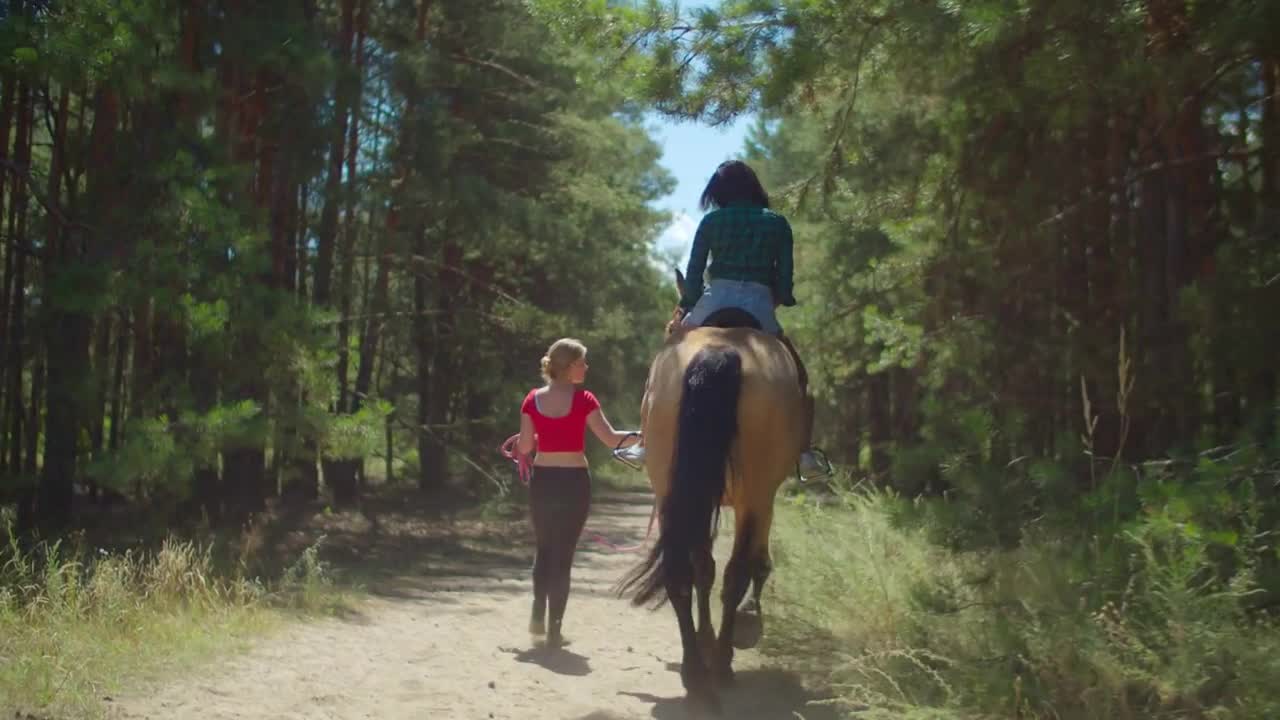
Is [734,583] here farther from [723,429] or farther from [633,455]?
[633,455]

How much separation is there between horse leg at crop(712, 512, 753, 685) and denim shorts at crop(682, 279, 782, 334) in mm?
1200

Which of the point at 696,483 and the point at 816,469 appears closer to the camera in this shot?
the point at 696,483

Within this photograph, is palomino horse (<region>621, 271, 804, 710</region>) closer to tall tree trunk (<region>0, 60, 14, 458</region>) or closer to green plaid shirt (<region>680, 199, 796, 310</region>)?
green plaid shirt (<region>680, 199, 796, 310</region>)

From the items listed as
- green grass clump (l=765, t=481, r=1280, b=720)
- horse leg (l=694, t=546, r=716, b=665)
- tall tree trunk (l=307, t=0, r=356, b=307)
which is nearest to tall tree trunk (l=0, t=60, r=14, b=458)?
tall tree trunk (l=307, t=0, r=356, b=307)

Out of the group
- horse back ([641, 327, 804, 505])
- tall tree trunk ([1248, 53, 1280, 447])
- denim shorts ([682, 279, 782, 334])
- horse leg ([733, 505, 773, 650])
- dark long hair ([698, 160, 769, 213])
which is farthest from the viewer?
dark long hair ([698, 160, 769, 213])

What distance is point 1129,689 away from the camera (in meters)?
4.52

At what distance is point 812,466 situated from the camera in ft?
20.8

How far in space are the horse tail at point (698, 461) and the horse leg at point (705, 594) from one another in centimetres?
8

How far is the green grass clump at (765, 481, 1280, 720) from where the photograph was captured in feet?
13.7

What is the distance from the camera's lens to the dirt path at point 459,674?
566 centimetres

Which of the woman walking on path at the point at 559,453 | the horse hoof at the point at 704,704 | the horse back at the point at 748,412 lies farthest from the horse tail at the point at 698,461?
the woman walking on path at the point at 559,453

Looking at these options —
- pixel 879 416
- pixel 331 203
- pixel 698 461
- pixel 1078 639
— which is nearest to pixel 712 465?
pixel 698 461

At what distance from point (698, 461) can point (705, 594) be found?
743 mm

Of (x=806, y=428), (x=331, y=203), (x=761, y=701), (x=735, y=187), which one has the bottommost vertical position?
(x=761, y=701)
